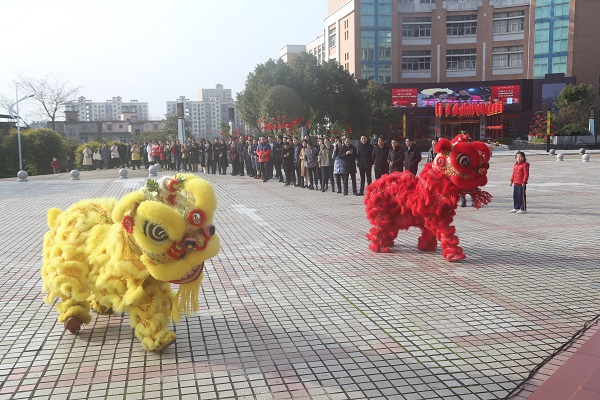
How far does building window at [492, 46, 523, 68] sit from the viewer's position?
5678 centimetres

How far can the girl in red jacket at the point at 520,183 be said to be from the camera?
1215 cm

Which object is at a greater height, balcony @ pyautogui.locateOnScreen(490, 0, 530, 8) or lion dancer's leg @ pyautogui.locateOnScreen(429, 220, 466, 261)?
balcony @ pyautogui.locateOnScreen(490, 0, 530, 8)

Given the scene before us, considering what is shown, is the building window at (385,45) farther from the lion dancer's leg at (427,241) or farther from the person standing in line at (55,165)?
the lion dancer's leg at (427,241)

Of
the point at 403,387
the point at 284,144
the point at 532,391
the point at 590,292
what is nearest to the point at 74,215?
the point at 403,387

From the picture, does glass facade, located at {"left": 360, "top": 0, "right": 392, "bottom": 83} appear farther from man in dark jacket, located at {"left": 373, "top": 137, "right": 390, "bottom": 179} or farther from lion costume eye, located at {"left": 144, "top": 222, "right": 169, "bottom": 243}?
lion costume eye, located at {"left": 144, "top": 222, "right": 169, "bottom": 243}

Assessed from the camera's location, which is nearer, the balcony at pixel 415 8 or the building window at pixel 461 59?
the balcony at pixel 415 8

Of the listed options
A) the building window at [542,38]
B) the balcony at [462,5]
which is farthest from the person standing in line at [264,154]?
the building window at [542,38]

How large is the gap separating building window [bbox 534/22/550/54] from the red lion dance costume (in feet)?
179

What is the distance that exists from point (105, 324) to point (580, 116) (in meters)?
50.1

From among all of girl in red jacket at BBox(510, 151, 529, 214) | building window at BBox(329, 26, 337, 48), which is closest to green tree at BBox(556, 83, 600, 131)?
building window at BBox(329, 26, 337, 48)

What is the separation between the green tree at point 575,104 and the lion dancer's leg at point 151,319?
48843 mm

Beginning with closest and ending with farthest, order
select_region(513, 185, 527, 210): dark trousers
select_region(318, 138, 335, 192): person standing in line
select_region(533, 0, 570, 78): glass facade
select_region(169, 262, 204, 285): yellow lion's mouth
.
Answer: select_region(169, 262, 204, 285): yellow lion's mouth → select_region(513, 185, 527, 210): dark trousers → select_region(318, 138, 335, 192): person standing in line → select_region(533, 0, 570, 78): glass facade

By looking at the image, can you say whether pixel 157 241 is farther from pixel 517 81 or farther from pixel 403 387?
pixel 517 81

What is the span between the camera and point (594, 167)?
24906 mm
